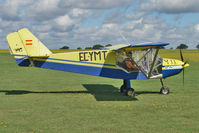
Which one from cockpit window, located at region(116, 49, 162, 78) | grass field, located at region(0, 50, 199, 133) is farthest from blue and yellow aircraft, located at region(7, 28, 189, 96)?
grass field, located at region(0, 50, 199, 133)

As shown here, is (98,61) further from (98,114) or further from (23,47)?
(98,114)

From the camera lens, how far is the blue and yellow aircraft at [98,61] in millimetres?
14438

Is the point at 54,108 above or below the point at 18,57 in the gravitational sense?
below

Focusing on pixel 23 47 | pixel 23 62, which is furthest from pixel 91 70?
pixel 23 47

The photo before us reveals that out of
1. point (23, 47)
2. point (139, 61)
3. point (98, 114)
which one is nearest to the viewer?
point (98, 114)

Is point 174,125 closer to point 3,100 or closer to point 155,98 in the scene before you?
point 155,98

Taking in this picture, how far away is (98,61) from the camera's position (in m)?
14.8

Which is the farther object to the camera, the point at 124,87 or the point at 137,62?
the point at 124,87

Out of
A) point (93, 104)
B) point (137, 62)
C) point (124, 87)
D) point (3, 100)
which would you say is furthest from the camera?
point (124, 87)

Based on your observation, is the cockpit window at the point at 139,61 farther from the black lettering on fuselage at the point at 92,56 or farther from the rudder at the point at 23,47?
the rudder at the point at 23,47

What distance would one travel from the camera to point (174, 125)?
27.2 feet

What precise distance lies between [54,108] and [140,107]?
3.71 meters

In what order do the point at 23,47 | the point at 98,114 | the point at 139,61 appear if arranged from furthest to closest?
1. the point at 23,47
2. the point at 139,61
3. the point at 98,114

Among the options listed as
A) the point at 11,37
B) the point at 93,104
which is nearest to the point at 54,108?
the point at 93,104
